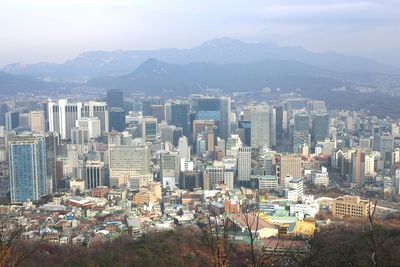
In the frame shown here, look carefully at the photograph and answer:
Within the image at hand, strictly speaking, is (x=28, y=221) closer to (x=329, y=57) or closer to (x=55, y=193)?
(x=55, y=193)

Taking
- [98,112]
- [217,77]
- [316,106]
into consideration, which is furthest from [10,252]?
[217,77]

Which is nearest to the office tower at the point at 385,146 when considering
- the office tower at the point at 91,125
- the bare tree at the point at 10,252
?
the office tower at the point at 91,125

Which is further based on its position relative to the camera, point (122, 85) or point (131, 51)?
point (131, 51)

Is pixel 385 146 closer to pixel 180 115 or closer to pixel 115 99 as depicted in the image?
pixel 180 115

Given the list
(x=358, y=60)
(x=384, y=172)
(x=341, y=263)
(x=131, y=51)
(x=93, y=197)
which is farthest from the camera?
(x=131, y=51)

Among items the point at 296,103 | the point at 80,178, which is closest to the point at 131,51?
the point at 296,103
